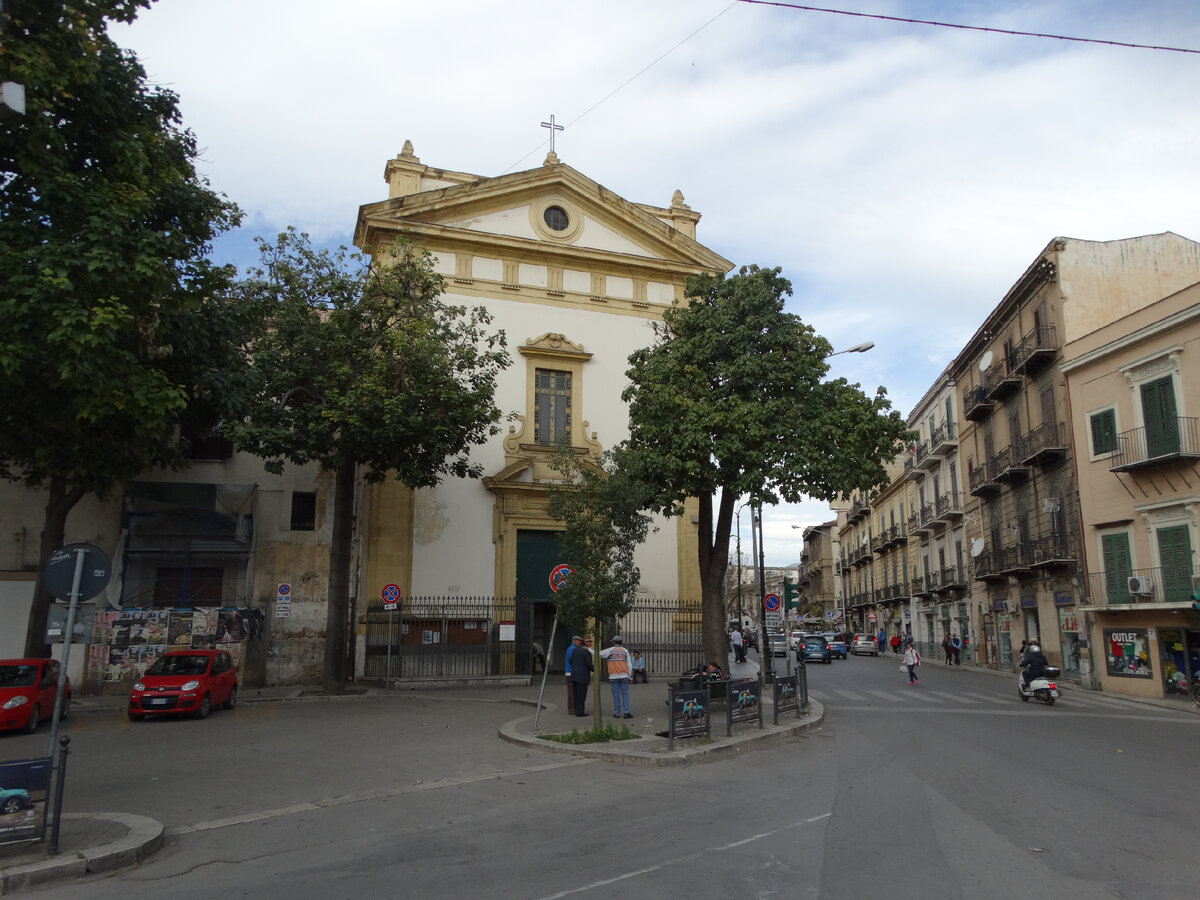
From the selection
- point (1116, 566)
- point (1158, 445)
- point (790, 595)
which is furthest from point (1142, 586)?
point (790, 595)

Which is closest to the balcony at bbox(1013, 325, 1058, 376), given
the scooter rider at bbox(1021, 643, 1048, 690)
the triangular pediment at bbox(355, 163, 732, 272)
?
the triangular pediment at bbox(355, 163, 732, 272)

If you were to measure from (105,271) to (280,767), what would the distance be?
6.68 metres

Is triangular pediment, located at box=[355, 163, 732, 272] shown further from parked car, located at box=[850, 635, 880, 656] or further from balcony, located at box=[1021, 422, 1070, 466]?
parked car, located at box=[850, 635, 880, 656]

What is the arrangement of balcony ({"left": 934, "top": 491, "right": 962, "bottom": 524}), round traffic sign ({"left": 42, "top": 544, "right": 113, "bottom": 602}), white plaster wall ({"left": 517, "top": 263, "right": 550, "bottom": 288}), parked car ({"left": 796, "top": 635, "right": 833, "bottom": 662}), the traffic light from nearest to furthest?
round traffic sign ({"left": 42, "top": 544, "right": 113, "bottom": 602}) < the traffic light < white plaster wall ({"left": 517, "top": 263, "right": 550, "bottom": 288}) < balcony ({"left": 934, "top": 491, "right": 962, "bottom": 524}) < parked car ({"left": 796, "top": 635, "right": 833, "bottom": 662})

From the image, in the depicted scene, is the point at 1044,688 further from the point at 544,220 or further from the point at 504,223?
the point at 504,223

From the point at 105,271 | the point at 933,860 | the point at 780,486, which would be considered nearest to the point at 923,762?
the point at 933,860

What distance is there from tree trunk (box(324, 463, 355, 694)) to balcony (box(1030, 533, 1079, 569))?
831 inches

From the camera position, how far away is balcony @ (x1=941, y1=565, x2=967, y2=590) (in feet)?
134

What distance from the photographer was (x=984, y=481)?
117 feet

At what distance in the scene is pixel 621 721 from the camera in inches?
644

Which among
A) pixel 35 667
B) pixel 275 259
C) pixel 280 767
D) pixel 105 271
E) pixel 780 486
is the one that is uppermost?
pixel 275 259

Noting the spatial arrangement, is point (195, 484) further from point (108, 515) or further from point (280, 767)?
point (280, 767)

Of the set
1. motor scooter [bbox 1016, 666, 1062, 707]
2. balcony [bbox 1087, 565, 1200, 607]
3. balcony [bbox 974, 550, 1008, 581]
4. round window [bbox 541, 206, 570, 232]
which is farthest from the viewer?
balcony [bbox 974, 550, 1008, 581]

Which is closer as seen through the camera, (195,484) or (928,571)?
(195,484)
